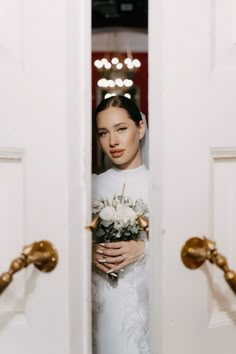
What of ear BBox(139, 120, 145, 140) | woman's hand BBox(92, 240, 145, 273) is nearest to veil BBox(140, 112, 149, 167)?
ear BBox(139, 120, 145, 140)

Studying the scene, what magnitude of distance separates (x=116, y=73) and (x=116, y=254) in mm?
328

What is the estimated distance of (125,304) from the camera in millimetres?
820

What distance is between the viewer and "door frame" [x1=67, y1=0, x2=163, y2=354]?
25.9 inches

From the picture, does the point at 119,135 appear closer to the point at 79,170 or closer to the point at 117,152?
the point at 117,152

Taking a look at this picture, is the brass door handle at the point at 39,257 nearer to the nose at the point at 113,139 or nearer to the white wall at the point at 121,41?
the nose at the point at 113,139

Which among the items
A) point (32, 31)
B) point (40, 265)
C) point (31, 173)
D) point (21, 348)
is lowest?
point (21, 348)

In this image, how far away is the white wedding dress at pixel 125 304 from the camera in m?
0.82

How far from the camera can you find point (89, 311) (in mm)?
690

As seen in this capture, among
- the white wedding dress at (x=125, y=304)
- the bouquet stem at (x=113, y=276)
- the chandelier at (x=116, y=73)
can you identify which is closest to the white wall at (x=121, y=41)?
the chandelier at (x=116, y=73)

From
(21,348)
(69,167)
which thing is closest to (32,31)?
(69,167)

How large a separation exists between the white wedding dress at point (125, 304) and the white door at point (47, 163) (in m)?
0.14

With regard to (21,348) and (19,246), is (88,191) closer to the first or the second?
(19,246)

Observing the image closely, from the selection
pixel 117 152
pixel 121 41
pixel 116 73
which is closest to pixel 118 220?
pixel 117 152

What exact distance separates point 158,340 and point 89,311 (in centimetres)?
10
